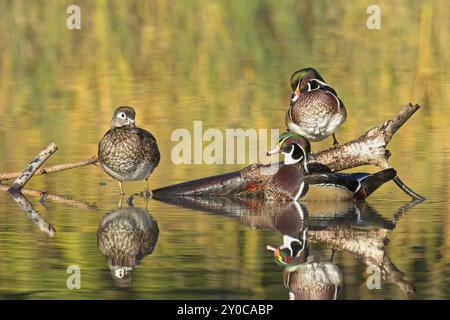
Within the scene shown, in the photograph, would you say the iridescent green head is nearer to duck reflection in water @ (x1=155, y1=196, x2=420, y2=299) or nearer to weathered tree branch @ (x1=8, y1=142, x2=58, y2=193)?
duck reflection in water @ (x1=155, y1=196, x2=420, y2=299)

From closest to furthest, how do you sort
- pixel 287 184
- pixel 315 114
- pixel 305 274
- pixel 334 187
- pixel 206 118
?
pixel 305 274
pixel 334 187
pixel 287 184
pixel 315 114
pixel 206 118

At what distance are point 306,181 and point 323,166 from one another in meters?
0.65

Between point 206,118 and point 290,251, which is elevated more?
point 206,118

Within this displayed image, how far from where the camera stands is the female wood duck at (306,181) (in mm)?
13508

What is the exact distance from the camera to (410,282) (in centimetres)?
969

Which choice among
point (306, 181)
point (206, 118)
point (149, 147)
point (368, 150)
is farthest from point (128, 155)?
point (206, 118)

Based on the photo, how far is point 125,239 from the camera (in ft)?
37.4

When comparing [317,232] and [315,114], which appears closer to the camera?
[317,232]

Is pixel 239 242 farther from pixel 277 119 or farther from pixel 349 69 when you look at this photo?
pixel 349 69

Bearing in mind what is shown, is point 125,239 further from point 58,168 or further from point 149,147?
point 58,168

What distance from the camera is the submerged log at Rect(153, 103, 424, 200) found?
1374 cm
